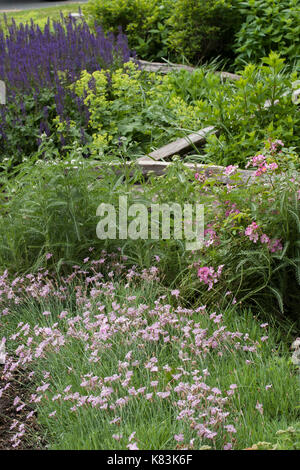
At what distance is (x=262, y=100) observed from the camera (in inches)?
198

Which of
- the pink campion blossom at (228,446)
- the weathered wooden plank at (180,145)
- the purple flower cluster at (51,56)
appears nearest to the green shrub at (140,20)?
the purple flower cluster at (51,56)

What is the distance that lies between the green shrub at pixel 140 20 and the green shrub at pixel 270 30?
3.97 feet

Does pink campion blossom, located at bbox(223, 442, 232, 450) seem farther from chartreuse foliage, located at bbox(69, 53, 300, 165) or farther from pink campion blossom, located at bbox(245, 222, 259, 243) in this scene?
chartreuse foliage, located at bbox(69, 53, 300, 165)

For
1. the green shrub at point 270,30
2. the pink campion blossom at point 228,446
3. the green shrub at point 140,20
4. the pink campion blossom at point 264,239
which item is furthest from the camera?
the green shrub at point 140,20

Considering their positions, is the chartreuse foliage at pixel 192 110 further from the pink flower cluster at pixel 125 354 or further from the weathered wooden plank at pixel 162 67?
the pink flower cluster at pixel 125 354

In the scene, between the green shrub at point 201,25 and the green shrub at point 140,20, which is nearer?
the green shrub at point 201,25

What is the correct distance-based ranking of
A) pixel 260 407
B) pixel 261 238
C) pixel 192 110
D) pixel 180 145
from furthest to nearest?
1. pixel 192 110
2. pixel 180 145
3. pixel 261 238
4. pixel 260 407

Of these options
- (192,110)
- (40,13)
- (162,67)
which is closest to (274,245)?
(192,110)

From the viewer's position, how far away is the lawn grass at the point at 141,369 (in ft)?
8.13

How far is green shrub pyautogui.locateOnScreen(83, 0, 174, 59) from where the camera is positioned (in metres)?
8.22

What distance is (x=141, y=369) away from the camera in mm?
2918

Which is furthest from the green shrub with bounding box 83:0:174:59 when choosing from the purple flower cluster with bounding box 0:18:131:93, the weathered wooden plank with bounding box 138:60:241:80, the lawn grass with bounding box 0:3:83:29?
the lawn grass with bounding box 0:3:83:29

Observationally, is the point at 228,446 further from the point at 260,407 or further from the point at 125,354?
the point at 125,354

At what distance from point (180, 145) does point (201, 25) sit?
3130 mm
